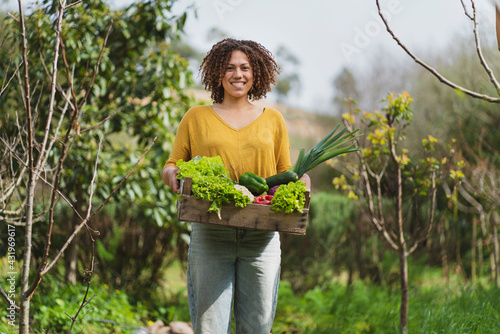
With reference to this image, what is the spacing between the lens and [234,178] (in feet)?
7.64

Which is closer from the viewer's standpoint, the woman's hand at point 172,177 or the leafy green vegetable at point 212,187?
the leafy green vegetable at point 212,187

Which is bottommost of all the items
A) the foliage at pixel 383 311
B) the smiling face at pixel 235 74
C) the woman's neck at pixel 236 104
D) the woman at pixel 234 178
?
the foliage at pixel 383 311

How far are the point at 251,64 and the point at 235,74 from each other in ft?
0.37

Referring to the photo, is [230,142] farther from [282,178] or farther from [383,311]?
[383,311]

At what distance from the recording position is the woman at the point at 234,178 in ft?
7.55

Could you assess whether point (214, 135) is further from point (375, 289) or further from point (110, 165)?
point (375, 289)

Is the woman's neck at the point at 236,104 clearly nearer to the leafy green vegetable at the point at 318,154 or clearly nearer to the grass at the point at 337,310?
the leafy green vegetable at the point at 318,154

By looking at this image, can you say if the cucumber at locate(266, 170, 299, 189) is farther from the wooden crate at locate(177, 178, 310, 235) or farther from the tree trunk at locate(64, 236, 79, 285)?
the tree trunk at locate(64, 236, 79, 285)

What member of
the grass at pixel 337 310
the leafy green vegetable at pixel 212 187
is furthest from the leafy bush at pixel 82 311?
the leafy green vegetable at pixel 212 187

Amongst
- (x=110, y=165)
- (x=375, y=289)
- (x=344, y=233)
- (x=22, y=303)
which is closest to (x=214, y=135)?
(x=22, y=303)

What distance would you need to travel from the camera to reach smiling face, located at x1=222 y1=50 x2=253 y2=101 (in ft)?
7.84

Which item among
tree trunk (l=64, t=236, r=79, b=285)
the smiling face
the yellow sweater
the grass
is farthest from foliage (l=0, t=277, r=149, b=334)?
the smiling face

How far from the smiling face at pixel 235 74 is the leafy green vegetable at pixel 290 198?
0.63 meters

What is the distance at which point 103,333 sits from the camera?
382 cm
